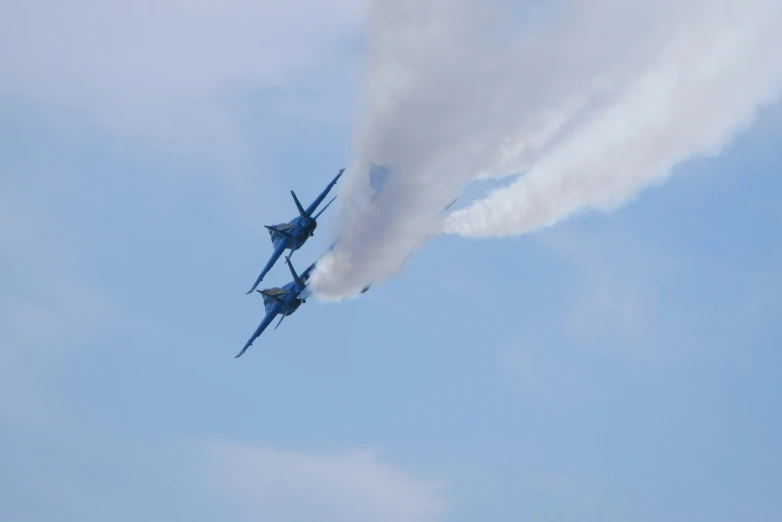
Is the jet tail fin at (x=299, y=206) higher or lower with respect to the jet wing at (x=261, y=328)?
higher

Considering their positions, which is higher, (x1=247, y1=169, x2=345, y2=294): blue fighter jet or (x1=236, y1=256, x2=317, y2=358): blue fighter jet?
(x1=247, y1=169, x2=345, y2=294): blue fighter jet

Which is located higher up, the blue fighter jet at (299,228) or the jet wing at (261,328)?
the blue fighter jet at (299,228)

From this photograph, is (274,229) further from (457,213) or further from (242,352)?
(457,213)

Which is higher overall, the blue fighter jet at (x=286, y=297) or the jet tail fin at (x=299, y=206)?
the jet tail fin at (x=299, y=206)

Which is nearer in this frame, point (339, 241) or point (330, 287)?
point (339, 241)

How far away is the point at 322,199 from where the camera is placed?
187 feet

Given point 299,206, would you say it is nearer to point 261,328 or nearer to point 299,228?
point 299,228

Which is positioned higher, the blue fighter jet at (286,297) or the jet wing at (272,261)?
the jet wing at (272,261)

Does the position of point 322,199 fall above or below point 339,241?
above

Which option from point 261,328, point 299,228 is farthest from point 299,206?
point 261,328

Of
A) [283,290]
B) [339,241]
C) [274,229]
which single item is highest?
[274,229]

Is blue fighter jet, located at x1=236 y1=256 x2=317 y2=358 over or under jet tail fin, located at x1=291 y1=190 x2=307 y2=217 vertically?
under

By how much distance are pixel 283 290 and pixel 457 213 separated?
14.4 metres

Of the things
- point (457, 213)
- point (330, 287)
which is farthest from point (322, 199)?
point (457, 213)
